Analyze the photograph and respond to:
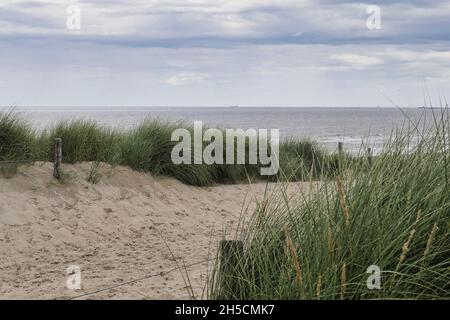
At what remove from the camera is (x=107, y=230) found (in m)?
9.00

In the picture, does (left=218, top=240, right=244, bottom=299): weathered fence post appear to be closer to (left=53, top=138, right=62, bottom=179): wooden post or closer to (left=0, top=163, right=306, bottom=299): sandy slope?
(left=0, top=163, right=306, bottom=299): sandy slope

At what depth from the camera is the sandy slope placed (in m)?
6.57

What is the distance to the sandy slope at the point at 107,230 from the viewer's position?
6.57 metres

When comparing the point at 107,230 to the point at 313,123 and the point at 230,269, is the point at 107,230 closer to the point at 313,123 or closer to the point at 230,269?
the point at 230,269

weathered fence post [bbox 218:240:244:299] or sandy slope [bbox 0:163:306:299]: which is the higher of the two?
weathered fence post [bbox 218:240:244:299]

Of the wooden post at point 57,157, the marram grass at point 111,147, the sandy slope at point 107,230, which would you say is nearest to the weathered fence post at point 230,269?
the sandy slope at point 107,230

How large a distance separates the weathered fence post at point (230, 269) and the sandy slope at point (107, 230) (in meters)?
1.92

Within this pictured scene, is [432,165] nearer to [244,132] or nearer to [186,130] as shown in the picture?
[186,130]

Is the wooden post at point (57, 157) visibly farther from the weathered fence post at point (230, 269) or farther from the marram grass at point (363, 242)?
the weathered fence post at point (230, 269)

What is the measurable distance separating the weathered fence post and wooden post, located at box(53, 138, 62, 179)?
6311mm

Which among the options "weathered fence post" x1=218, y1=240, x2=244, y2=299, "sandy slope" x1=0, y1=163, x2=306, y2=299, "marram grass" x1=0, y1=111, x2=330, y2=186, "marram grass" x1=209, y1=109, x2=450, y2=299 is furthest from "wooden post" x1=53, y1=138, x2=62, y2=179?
"weathered fence post" x1=218, y1=240, x2=244, y2=299
